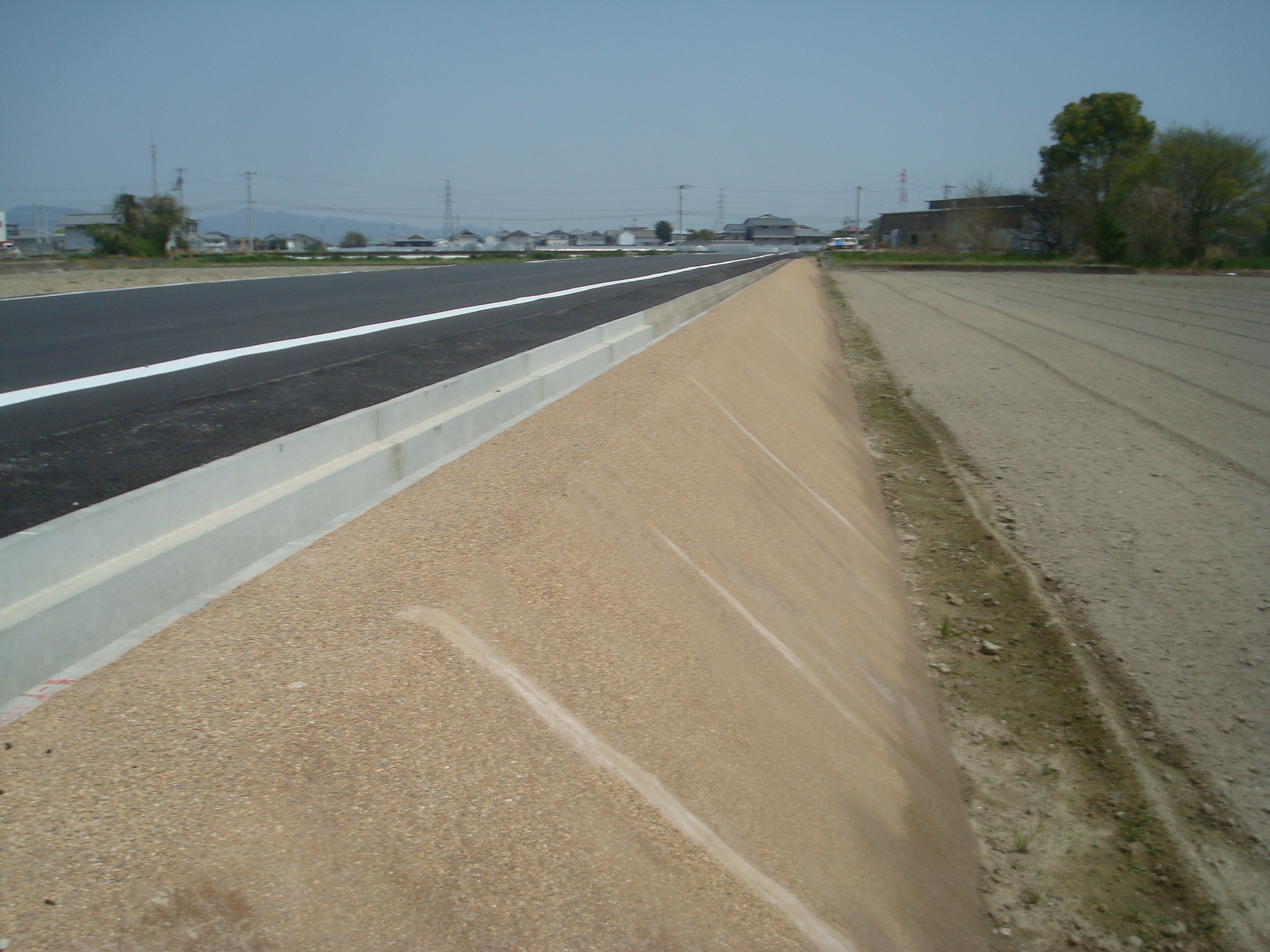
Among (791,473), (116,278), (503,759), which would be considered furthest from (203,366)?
(116,278)

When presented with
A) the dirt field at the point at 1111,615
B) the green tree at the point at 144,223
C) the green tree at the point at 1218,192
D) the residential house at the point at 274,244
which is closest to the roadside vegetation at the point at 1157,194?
the green tree at the point at 1218,192

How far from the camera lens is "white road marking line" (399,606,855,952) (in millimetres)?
3531

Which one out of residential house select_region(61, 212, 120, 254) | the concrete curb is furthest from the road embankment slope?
residential house select_region(61, 212, 120, 254)

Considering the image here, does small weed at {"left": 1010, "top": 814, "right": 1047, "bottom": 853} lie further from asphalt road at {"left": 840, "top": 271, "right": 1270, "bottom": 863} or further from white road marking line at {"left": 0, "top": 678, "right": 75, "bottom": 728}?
white road marking line at {"left": 0, "top": 678, "right": 75, "bottom": 728}

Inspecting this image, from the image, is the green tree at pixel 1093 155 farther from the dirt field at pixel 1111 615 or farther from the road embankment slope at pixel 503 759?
the road embankment slope at pixel 503 759

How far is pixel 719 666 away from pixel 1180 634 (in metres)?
4.35

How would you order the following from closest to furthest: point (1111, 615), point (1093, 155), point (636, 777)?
point (636, 777), point (1111, 615), point (1093, 155)

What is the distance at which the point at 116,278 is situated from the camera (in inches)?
945

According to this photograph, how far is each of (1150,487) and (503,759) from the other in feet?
32.5

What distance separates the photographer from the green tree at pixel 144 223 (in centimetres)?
6794

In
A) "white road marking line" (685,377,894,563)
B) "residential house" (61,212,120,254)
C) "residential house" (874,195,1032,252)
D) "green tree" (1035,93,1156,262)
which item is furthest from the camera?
"residential house" (61,212,120,254)

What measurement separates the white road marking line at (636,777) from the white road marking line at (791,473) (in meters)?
5.47

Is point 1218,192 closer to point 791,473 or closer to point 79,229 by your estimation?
point 791,473

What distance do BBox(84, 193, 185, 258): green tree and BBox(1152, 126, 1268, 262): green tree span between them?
2871 inches
